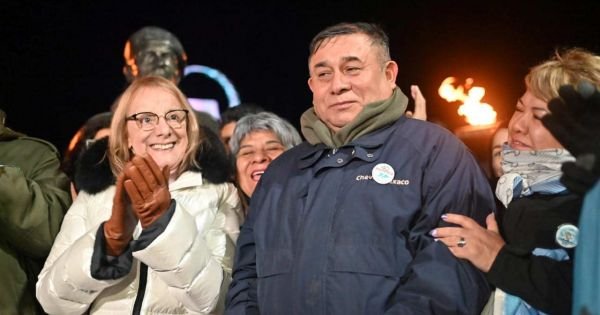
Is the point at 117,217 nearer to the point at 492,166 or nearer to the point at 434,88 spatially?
the point at 492,166

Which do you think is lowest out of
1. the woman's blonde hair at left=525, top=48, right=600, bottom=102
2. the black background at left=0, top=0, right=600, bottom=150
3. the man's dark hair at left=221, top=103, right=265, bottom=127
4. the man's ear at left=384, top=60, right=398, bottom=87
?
the black background at left=0, top=0, right=600, bottom=150

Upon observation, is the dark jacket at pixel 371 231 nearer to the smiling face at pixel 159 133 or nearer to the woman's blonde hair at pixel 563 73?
the woman's blonde hair at pixel 563 73

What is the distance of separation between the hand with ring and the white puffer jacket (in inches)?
32.0

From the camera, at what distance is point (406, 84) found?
20.8ft

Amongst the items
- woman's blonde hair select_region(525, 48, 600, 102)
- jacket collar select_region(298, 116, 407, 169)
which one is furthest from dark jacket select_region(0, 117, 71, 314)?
woman's blonde hair select_region(525, 48, 600, 102)

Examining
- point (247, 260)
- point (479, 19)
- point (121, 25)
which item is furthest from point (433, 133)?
point (121, 25)

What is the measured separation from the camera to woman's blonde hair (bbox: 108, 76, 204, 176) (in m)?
3.11

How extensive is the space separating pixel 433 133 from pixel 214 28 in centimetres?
559

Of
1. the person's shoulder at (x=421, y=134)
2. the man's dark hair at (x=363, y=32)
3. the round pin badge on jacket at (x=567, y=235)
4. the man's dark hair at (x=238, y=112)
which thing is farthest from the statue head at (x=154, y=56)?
the round pin badge on jacket at (x=567, y=235)

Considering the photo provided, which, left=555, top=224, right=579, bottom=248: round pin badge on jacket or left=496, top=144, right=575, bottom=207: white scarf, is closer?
left=555, top=224, right=579, bottom=248: round pin badge on jacket

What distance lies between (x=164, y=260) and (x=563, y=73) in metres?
1.32

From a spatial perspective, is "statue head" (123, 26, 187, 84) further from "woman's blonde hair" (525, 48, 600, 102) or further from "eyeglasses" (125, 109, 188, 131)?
"woman's blonde hair" (525, 48, 600, 102)

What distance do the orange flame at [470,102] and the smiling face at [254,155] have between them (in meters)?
1.47

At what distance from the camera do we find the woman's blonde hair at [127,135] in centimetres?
311
